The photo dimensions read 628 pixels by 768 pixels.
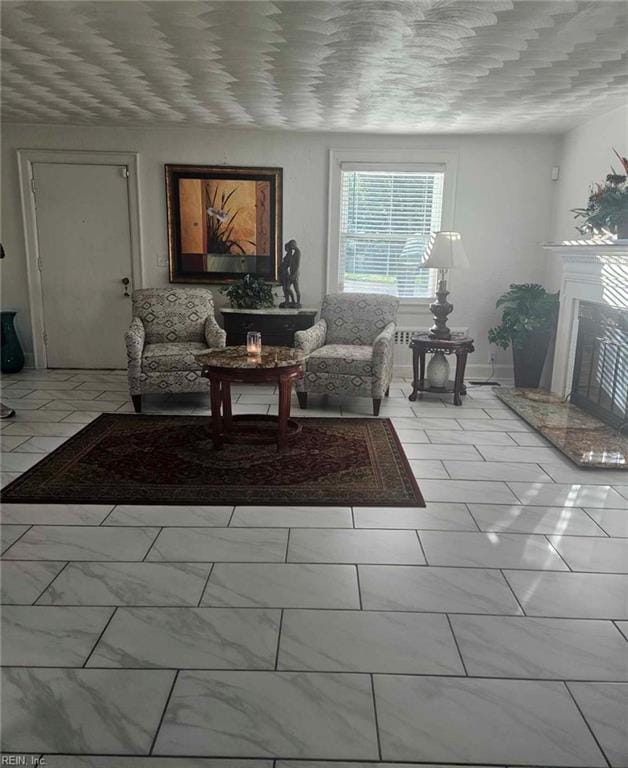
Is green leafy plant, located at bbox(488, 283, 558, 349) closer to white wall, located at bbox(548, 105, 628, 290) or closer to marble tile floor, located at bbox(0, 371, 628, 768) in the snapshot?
white wall, located at bbox(548, 105, 628, 290)


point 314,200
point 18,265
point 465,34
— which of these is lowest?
point 18,265

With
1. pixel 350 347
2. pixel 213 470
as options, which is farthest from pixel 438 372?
pixel 213 470

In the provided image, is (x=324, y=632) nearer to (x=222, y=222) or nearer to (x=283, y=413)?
(x=283, y=413)

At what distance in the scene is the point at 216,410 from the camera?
3689 millimetres

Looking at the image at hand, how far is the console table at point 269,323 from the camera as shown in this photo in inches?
215

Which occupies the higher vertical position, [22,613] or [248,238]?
[248,238]

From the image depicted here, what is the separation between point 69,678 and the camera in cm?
176

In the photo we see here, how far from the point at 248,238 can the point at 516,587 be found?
440 cm

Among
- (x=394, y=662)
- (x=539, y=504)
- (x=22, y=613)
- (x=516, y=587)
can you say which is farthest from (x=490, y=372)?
(x=22, y=613)

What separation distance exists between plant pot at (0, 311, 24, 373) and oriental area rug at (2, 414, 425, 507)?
2.16 meters

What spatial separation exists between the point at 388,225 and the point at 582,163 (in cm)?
175

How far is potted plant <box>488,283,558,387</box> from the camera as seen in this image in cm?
528

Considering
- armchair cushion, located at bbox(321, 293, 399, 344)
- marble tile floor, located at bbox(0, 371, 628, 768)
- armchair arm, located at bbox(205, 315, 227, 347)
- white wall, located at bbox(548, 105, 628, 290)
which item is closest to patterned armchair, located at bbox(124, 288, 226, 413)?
armchair arm, located at bbox(205, 315, 227, 347)

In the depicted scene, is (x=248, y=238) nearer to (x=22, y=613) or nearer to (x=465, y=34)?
(x=465, y=34)
